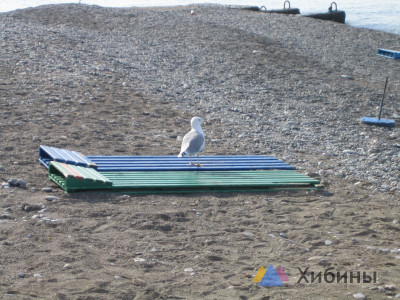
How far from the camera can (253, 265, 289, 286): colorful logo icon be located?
15.5 feet

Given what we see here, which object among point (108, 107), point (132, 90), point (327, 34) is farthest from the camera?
point (327, 34)

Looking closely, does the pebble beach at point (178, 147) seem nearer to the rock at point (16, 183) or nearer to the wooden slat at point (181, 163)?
the rock at point (16, 183)

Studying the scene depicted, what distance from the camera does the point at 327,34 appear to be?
2189 centimetres

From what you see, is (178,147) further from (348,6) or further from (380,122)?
(348,6)

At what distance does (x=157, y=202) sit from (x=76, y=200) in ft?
3.04

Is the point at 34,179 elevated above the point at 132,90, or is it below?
below

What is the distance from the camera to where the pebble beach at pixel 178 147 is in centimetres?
484

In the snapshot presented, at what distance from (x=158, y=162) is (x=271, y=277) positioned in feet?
11.5

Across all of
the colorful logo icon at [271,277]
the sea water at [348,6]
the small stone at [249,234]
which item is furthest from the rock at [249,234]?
the sea water at [348,6]

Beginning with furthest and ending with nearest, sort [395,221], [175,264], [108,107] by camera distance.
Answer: [108,107] → [395,221] → [175,264]

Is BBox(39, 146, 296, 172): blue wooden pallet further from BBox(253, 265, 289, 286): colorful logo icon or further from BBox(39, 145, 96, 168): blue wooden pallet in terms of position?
BBox(253, 265, 289, 286): colorful logo icon

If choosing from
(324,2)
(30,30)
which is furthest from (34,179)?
(324,2)

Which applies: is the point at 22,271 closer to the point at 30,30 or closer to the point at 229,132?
the point at 229,132

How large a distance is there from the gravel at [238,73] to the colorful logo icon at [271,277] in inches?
125
